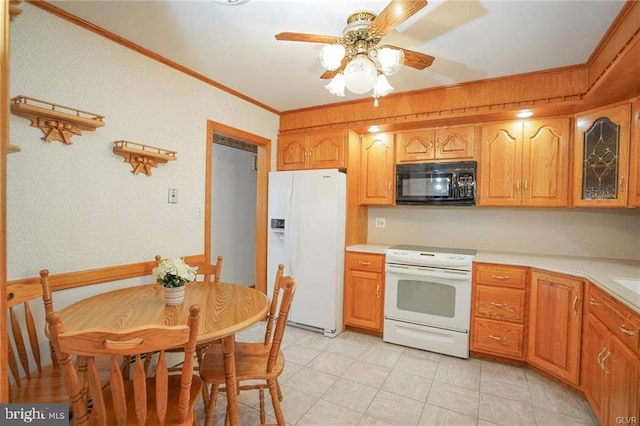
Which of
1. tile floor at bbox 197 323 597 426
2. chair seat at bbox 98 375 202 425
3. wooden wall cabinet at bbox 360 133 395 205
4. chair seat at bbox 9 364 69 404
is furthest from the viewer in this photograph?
wooden wall cabinet at bbox 360 133 395 205

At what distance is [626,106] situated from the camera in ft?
6.90

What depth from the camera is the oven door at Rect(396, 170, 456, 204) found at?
2.95 metres

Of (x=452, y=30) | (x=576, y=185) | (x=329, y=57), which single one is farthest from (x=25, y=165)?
(x=576, y=185)

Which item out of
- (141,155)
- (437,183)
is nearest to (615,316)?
(437,183)

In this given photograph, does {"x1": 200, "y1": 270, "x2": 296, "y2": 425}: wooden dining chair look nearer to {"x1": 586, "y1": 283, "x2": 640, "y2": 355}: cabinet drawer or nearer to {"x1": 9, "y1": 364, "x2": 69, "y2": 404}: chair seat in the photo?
{"x1": 9, "y1": 364, "x2": 69, "y2": 404}: chair seat

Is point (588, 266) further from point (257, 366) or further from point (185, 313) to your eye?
point (185, 313)

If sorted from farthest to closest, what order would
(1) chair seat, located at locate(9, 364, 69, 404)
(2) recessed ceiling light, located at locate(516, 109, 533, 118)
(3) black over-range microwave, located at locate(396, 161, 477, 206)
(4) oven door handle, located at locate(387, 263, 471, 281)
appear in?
(3) black over-range microwave, located at locate(396, 161, 477, 206)
(4) oven door handle, located at locate(387, 263, 471, 281)
(2) recessed ceiling light, located at locate(516, 109, 533, 118)
(1) chair seat, located at locate(9, 364, 69, 404)

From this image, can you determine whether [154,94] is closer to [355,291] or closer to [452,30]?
[452,30]

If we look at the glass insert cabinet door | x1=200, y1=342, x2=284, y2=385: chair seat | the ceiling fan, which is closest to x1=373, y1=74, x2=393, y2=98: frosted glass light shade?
the ceiling fan

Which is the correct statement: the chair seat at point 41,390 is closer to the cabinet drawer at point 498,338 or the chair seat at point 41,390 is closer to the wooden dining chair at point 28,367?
the wooden dining chair at point 28,367

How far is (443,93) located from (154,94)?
8.15ft

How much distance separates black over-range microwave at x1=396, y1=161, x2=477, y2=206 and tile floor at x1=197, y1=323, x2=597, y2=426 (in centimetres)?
146

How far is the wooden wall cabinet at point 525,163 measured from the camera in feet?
8.42

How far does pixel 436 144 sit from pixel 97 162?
2862 millimetres
